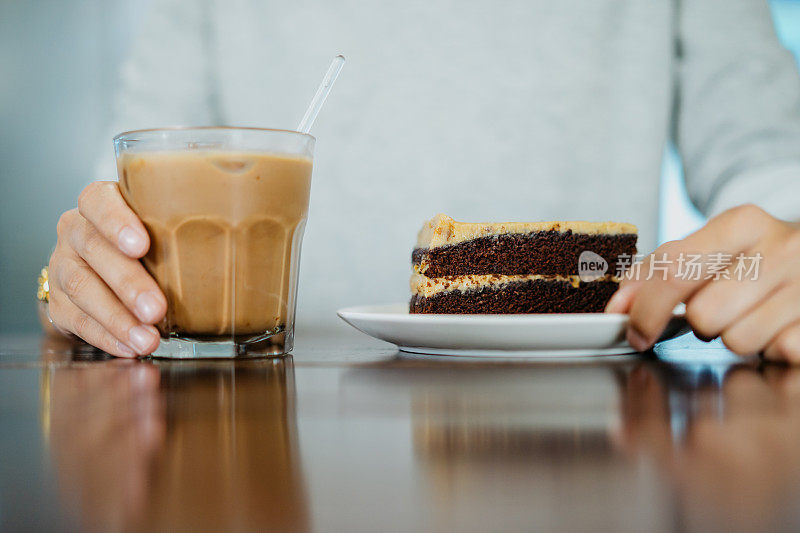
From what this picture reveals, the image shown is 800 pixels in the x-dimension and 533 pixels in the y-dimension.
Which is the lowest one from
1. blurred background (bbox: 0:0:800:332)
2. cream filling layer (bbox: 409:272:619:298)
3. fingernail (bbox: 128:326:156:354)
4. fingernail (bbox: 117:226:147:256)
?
fingernail (bbox: 128:326:156:354)

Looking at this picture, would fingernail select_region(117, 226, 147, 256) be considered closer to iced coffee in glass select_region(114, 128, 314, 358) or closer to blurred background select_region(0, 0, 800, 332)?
iced coffee in glass select_region(114, 128, 314, 358)

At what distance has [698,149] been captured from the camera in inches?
73.7

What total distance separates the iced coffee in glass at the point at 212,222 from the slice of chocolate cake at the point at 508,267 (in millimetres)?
289

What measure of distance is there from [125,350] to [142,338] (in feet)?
0.17

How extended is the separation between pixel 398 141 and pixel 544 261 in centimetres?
97

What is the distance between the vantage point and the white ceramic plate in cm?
67

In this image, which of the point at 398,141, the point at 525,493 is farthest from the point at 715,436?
the point at 398,141

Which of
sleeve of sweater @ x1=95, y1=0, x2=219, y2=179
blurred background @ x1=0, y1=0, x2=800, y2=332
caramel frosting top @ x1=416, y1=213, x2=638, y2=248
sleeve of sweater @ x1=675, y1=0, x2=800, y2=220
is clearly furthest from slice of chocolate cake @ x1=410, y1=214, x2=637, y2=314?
blurred background @ x1=0, y1=0, x2=800, y2=332

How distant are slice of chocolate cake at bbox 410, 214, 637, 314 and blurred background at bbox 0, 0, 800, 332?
9.75 feet

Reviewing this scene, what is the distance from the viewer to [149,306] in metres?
0.71

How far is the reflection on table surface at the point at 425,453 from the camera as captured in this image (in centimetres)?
19

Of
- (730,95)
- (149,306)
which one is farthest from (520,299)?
(730,95)

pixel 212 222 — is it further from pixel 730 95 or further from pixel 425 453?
pixel 730 95

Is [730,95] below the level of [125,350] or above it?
above
